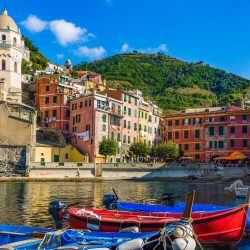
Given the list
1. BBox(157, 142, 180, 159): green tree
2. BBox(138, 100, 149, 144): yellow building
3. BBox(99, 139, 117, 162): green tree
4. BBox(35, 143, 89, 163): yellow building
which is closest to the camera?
BBox(35, 143, 89, 163): yellow building

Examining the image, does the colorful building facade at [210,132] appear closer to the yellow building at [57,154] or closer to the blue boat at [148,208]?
the yellow building at [57,154]

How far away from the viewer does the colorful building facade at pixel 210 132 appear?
79.2 metres

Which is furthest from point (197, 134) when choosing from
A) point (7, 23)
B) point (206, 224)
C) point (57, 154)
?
point (206, 224)

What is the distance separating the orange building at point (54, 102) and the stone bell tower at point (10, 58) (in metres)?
4.69

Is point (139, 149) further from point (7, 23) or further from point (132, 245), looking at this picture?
point (132, 245)

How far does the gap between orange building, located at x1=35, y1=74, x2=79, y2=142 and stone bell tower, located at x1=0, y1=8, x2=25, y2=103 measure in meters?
4.69

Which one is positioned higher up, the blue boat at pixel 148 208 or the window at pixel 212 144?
the window at pixel 212 144

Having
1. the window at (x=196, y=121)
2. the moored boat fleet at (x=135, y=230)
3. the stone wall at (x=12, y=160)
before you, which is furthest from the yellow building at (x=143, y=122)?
the moored boat fleet at (x=135, y=230)

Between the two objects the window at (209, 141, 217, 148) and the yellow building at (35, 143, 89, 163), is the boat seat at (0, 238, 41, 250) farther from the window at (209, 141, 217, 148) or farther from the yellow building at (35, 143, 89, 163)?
the window at (209, 141, 217, 148)

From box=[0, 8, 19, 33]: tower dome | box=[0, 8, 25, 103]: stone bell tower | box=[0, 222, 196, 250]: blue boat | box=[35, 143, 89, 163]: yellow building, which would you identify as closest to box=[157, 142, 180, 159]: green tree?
box=[35, 143, 89, 163]: yellow building

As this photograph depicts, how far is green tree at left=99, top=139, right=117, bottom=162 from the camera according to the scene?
72.6 metres

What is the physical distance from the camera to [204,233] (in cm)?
1831

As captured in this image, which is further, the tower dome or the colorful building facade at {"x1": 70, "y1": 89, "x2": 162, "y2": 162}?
the tower dome

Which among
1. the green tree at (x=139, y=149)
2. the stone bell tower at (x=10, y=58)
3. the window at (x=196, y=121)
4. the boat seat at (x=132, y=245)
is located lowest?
the boat seat at (x=132, y=245)
